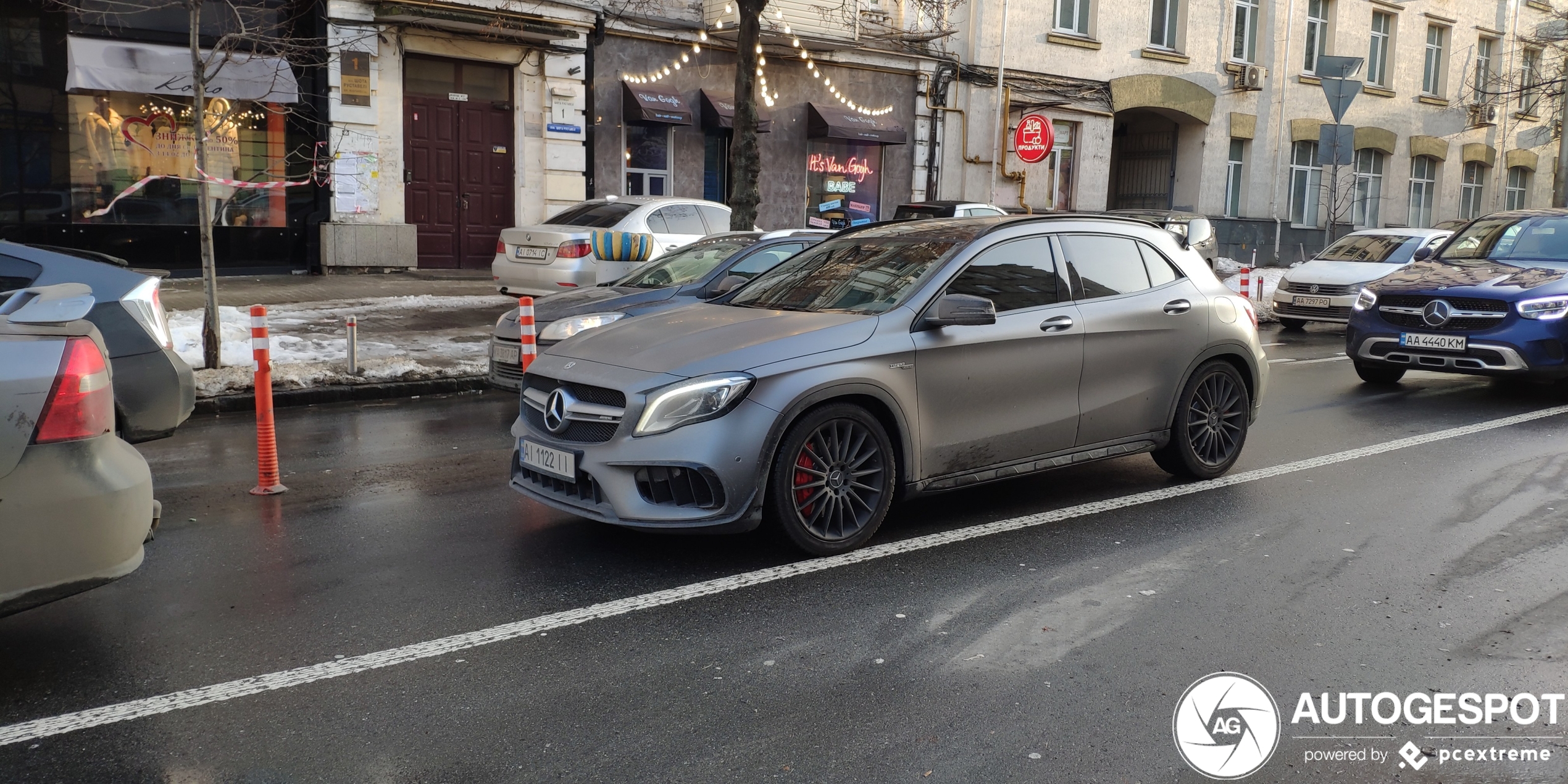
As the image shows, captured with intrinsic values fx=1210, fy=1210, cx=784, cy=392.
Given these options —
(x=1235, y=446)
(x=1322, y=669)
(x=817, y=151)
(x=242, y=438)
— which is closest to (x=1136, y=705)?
(x=1322, y=669)

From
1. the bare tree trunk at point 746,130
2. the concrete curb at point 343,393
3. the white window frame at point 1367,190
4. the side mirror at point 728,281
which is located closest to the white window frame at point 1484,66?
the white window frame at point 1367,190

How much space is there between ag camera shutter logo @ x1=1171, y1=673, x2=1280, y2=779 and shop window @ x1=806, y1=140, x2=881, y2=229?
19121 millimetres

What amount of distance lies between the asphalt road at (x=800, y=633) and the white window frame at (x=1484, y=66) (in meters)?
33.1

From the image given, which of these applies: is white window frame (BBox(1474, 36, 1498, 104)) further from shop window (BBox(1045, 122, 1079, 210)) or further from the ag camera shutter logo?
the ag camera shutter logo

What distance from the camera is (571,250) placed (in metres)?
13.6

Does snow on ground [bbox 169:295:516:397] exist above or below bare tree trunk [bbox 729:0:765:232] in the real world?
below

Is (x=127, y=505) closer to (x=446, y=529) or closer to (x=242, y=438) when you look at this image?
(x=446, y=529)

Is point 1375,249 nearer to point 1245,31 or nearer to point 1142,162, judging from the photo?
point 1142,162

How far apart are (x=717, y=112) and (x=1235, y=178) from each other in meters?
15.0

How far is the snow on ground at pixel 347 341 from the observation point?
10.4 m

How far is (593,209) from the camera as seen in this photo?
49.1 feet

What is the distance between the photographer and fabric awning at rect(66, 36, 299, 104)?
1559 centimetres

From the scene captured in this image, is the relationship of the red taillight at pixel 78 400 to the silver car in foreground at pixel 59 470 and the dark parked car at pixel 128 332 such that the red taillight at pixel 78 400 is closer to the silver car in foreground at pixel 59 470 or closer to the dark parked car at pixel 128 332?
the silver car in foreground at pixel 59 470

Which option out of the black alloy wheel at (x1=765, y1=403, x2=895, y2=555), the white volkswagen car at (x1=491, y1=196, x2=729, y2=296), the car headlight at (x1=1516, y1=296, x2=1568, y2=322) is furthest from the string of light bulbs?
the black alloy wheel at (x1=765, y1=403, x2=895, y2=555)
